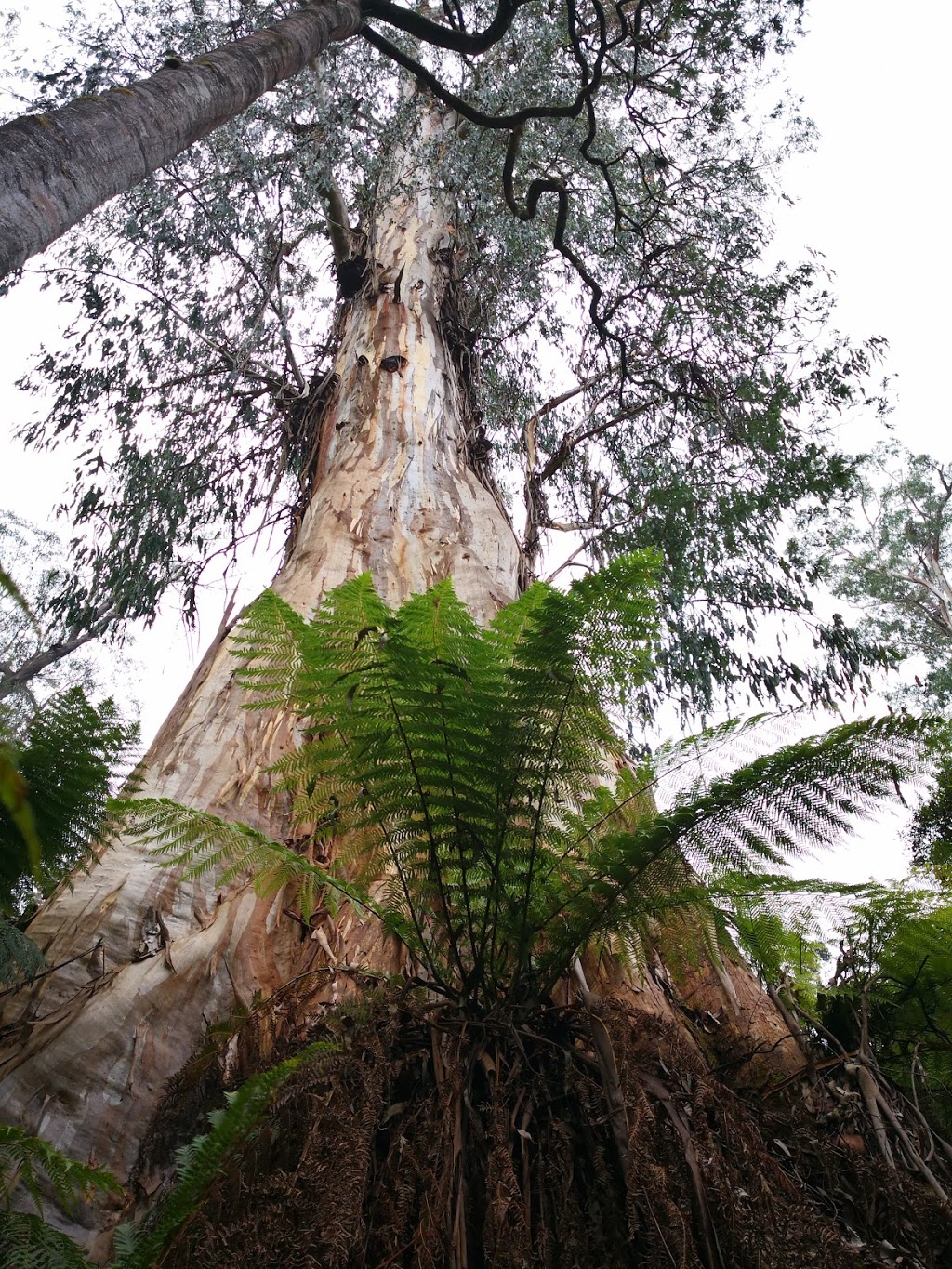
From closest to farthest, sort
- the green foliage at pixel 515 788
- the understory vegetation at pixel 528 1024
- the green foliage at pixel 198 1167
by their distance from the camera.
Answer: the green foliage at pixel 198 1167, the understory vegetation at pixel 528 1024, the green foliage at pixel 515 788

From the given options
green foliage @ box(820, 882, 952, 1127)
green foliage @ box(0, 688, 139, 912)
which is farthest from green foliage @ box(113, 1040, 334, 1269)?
green foliage @ box(820, 882, 952, 1127)

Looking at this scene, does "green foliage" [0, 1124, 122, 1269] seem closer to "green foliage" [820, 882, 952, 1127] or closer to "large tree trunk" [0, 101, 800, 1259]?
"large tree trunk" [0, 101, 800, 1259]

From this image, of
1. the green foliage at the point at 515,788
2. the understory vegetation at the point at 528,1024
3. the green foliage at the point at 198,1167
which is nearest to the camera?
the green foliage at the point at 198,1167

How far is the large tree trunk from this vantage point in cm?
145

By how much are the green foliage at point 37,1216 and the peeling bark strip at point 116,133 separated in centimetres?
141

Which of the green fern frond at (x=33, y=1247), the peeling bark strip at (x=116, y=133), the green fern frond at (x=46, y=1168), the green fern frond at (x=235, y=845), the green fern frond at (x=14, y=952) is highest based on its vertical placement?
the peeling bark strip at (x=116, y=133)

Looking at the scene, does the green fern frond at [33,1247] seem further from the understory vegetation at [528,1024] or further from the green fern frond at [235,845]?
the green fern frond at [235,845]

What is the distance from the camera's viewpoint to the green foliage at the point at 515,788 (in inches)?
50.5

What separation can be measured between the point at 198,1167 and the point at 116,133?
2.22m

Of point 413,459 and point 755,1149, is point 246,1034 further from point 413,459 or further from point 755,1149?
point 413,459

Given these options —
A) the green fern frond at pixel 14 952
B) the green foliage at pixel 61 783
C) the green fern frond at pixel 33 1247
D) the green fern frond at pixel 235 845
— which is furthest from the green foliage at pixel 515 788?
the green fern frond at pixel 33 1247

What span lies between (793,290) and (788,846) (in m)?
6.99

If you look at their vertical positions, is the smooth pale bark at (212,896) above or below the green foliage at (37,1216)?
above

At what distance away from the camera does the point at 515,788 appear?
1402 millimetres
